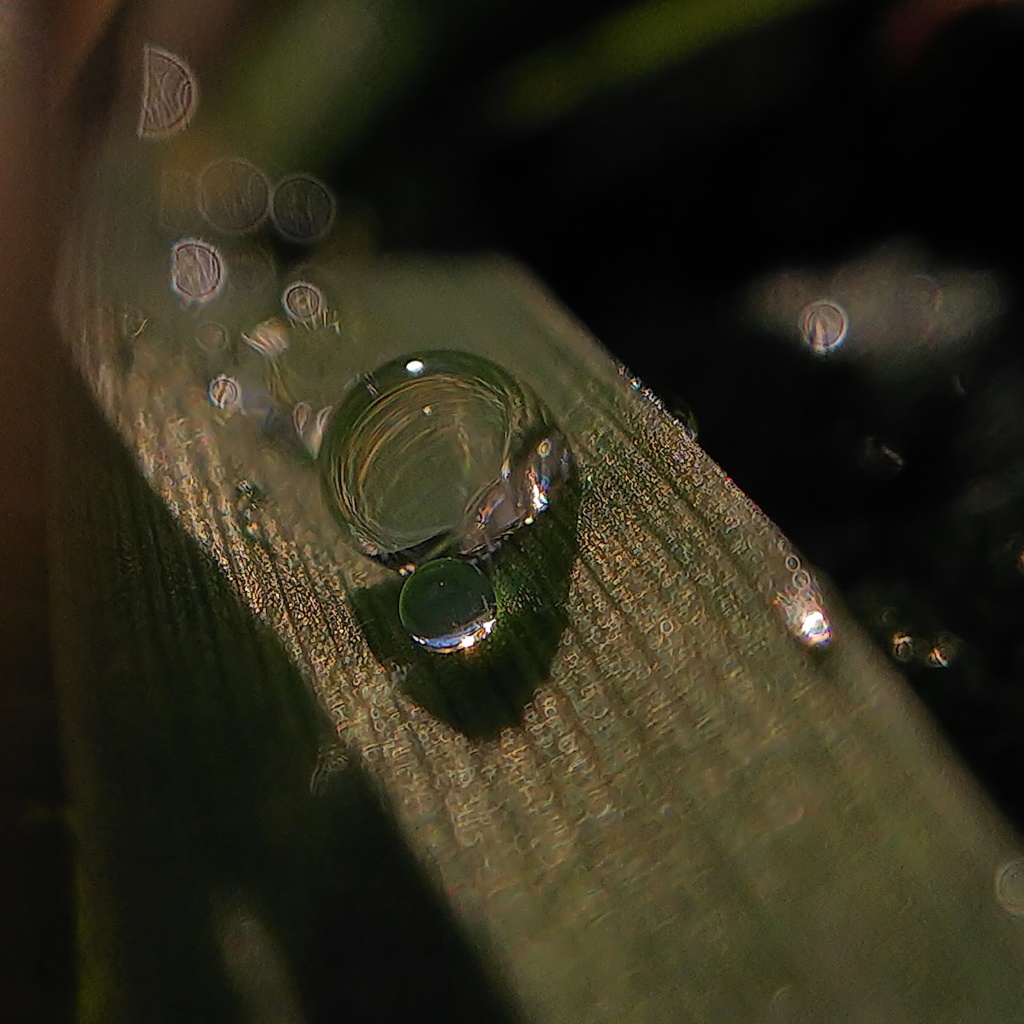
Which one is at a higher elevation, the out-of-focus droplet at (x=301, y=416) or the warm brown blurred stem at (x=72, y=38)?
the warm brown blurred stem at (x=72, y=38)

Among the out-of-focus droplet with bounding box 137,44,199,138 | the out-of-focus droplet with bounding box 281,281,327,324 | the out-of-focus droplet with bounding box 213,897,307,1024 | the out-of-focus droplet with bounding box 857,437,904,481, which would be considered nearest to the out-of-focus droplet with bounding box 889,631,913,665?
the out-of-focus droplet with bounding box 857,437,904,481

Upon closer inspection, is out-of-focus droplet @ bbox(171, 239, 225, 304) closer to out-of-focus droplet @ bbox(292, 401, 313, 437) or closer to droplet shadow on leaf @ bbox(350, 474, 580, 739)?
out-of-focus droplet @ bbox(292, 401, 313, 437)

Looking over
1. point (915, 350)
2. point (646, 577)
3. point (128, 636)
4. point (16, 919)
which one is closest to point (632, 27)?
point (915, 350)

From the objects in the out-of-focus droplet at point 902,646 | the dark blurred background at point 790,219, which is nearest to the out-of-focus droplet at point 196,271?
the dark blurred background at point 790,219

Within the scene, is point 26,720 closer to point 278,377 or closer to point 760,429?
point 278,377

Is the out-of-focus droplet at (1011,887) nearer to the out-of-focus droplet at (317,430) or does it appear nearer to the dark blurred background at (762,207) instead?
the dark blurred background at (762,207)

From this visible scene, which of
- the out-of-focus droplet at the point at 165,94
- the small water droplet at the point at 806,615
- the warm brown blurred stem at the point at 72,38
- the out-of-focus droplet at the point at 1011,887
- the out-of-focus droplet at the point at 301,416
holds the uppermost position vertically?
the warm brown blurred stem at the point at 72,38
